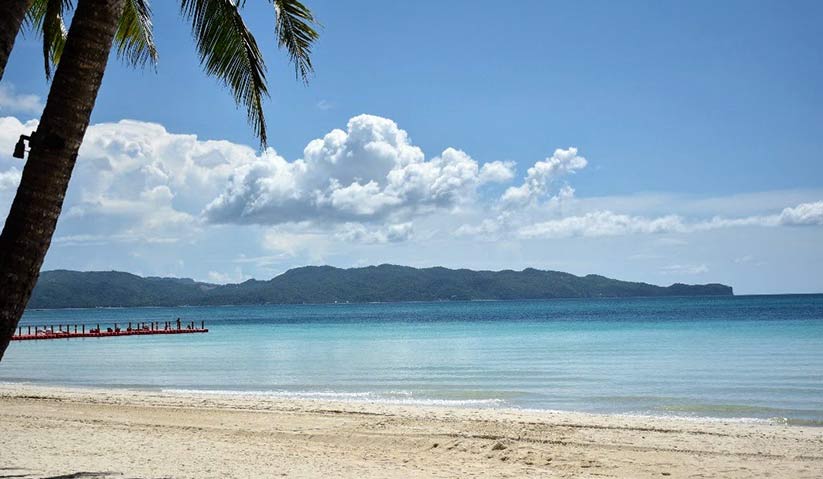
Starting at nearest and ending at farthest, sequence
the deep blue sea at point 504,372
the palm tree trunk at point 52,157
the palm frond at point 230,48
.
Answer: the palm tree trunk at point 52,157 → the palm frond at point 230,48 → the deep blue sea at point 504,372

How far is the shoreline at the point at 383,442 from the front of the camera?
9.09m

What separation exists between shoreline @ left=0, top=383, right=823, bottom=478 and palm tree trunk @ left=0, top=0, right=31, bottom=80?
4933 millimetres

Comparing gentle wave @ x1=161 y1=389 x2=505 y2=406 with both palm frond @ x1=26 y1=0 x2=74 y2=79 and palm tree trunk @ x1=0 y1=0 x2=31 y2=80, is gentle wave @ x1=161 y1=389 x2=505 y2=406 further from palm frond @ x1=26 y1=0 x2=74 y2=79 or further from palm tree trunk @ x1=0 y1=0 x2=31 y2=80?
palm tree trunk @ x1=0 y1=0 x2=31 y2=80

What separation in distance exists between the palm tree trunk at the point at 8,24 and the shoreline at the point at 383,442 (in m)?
4.93

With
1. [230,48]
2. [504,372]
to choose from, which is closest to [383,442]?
[230,48]

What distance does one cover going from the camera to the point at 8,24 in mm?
4512

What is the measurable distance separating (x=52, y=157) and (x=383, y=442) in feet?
25.6

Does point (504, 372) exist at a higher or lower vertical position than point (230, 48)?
lower

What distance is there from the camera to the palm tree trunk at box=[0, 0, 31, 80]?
4488 mm

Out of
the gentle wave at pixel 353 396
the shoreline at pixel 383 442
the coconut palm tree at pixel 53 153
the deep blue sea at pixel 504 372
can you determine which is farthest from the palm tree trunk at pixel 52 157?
the deep blue sea at pixel 504 372

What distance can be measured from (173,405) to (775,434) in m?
11.9

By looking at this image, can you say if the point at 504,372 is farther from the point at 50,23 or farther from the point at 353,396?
the point at 50,23

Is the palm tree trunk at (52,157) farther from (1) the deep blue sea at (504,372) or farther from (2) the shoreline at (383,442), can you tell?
(1) the deep blue sea at (504,372)

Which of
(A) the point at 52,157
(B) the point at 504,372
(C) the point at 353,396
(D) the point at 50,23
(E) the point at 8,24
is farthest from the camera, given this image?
(B) the point at 504,372
